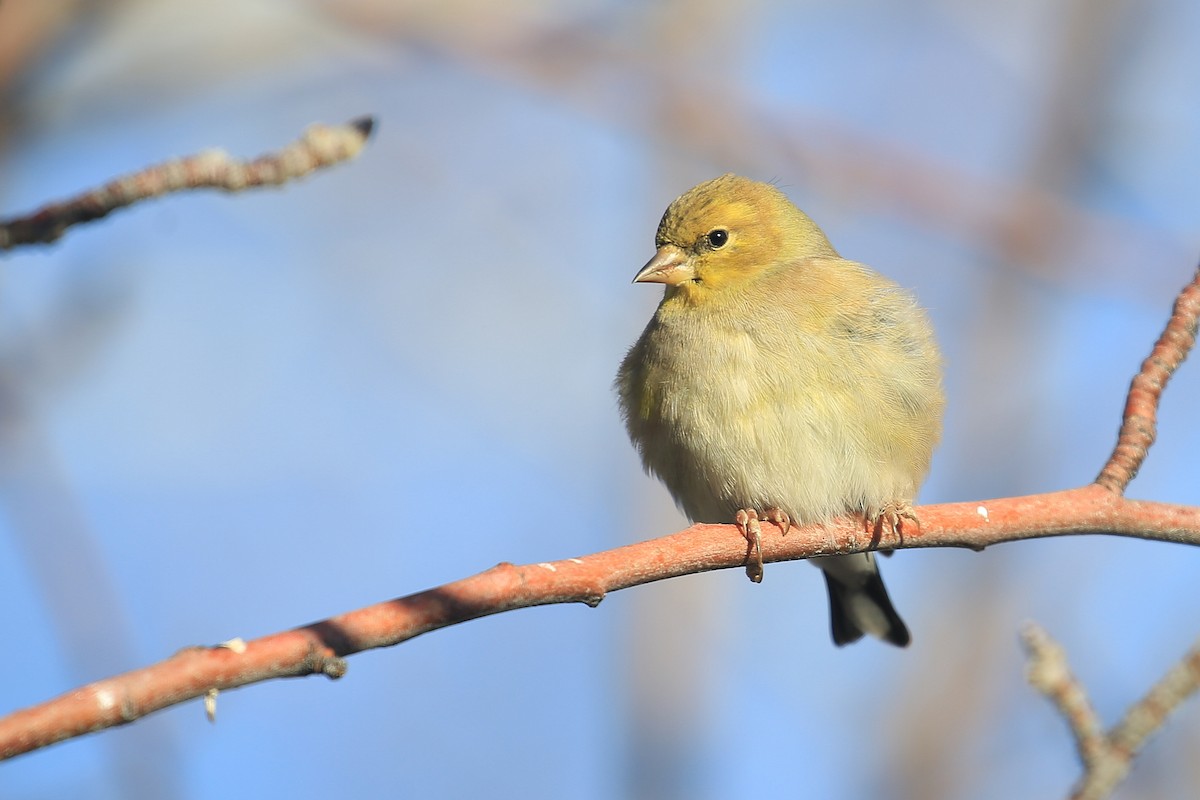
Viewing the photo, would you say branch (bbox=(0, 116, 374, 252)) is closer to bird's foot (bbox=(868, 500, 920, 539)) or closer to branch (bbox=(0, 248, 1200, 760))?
branch (bbox=(0, 248, 1200, 760))

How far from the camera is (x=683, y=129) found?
18.0ft

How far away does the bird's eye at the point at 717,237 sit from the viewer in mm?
4305

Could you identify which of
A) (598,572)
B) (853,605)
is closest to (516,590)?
(598,572)

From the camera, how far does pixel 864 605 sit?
476 cm

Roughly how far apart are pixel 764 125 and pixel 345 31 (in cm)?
174

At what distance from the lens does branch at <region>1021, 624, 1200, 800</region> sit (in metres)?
1.81

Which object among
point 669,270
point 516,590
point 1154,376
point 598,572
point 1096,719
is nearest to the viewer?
point 1096,719

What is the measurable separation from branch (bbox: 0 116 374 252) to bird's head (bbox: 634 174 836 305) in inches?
81.5

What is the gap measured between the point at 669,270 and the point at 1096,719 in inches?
101

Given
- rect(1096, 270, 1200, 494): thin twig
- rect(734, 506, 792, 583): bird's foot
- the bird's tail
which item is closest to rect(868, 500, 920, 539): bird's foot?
rect(734, 506, 792, 583): bird's foot

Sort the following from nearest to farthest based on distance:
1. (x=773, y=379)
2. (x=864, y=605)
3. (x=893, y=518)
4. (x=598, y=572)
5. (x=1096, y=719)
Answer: (x=1096, y=719)
(x=598, y=572)
(x=893, y=518)
(x=773, y=379)
(x=864, y=605)

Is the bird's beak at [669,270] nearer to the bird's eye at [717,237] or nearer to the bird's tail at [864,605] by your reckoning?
the bird's eye at [717,237]

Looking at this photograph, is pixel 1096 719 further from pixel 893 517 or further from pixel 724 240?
pixel 724 240

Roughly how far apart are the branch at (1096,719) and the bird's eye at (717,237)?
2.49 meters
